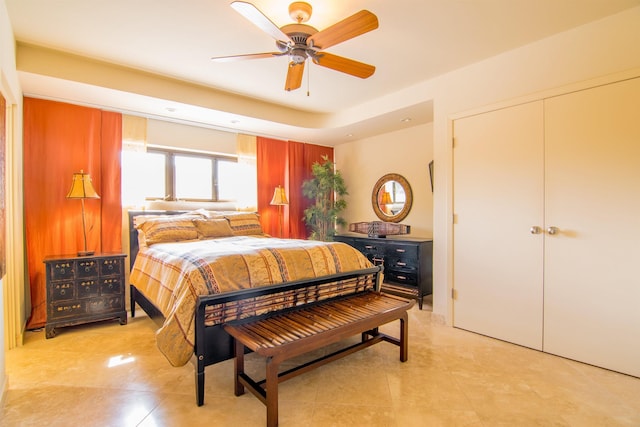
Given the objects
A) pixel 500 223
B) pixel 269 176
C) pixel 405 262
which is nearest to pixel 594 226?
pixel 500 223

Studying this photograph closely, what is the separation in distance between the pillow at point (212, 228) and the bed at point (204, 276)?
0.20 meters

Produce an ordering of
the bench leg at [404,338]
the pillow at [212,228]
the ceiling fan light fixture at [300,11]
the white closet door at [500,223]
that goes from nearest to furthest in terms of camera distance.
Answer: the ceiling fan light fixture at [300,11]
the bench leg at [404,338]
the white closet door at [500,223]
the pillow at [212,228]

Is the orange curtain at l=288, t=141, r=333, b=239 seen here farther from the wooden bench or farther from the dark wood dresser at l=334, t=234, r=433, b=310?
the wooden bench

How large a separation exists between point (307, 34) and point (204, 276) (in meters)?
1.69

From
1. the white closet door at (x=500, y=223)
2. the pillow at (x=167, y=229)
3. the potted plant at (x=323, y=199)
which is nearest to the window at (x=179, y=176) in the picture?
the pillow at (x=167, y=229)

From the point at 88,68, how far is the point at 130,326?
8.06 feet

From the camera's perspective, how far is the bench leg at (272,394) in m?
1.57

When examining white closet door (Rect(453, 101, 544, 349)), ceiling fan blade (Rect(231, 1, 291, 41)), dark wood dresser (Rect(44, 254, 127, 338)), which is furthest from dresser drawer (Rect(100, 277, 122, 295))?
white closet door (Rect(453, 101, 544, 349))

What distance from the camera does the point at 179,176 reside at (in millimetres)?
4102

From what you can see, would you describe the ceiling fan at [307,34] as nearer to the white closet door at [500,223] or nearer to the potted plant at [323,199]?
A: the white closet door at [500,223]

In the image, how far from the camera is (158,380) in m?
2.08

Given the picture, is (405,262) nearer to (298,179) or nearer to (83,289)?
(298,179)

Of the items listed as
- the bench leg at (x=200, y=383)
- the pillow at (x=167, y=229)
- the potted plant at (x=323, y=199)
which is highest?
the potted plant at (x=323, y=199)

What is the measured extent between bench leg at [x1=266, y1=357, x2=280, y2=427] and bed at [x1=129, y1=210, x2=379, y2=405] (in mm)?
459
